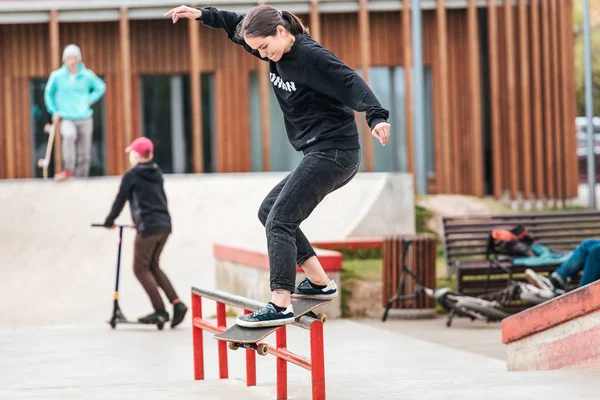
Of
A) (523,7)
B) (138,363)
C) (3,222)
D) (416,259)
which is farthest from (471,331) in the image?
(523,7)

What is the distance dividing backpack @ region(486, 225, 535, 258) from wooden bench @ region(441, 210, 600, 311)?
17cm

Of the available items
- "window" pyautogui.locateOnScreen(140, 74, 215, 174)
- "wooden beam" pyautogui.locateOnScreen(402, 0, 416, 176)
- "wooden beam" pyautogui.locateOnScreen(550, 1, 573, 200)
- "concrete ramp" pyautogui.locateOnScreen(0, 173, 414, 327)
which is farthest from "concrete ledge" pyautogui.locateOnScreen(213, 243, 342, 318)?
"wooden beam" pyautogui.locateOnScreen(550, 1, 573, 200)

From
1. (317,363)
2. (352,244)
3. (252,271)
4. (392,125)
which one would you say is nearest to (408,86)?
(392,125)

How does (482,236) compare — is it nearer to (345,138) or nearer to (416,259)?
(416,259)

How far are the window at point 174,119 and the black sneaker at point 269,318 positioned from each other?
16.5m

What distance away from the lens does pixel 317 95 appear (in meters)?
5.41

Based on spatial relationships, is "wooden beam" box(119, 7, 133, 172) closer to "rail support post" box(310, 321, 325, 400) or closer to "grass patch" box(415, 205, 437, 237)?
"grass patch" box(415, 205, 437, 237)

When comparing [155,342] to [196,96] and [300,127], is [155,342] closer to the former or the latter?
[300,127]

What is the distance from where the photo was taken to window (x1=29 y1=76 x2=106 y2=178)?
853 inches

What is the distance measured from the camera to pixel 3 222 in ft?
49.4

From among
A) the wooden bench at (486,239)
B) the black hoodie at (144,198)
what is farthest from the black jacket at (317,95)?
the wooden bench at (486,239)

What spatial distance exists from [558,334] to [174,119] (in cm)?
1606

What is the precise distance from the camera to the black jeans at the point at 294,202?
538 cm

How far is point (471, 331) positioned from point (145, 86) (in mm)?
12907
